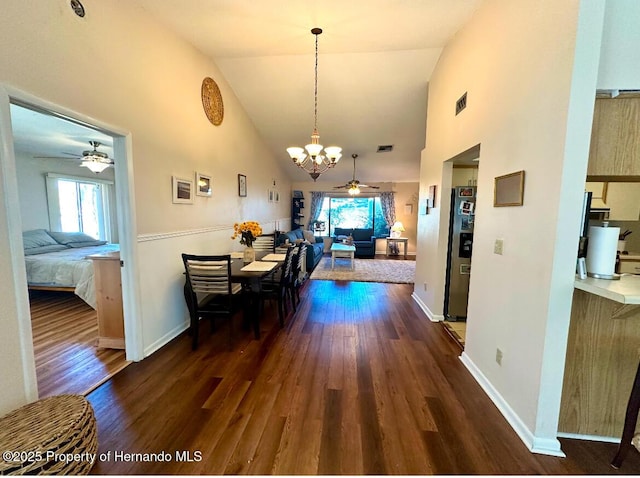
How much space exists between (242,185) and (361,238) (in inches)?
183

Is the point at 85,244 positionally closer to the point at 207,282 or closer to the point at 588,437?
the point at 207,282

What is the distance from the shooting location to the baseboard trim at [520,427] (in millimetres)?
1514

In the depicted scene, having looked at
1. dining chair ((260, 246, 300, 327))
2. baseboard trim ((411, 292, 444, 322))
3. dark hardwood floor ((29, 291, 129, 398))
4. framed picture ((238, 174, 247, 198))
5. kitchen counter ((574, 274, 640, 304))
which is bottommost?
dark hardwood floor ((29, 291, 129, 398))

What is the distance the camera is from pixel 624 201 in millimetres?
1915

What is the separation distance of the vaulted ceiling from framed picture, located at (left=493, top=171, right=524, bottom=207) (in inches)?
69.7

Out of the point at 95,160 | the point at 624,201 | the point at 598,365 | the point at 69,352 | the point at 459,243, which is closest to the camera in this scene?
the point at 598,365

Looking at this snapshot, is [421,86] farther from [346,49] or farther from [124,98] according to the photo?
[124,98]

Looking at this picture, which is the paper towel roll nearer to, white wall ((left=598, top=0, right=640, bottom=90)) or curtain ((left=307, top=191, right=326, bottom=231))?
white wall ((left=598, top=0, right=640, bottom=90))

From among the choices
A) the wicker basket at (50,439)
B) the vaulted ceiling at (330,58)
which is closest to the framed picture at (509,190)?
the vaulted ceiling at (330,58)

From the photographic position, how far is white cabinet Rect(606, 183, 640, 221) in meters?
1.88

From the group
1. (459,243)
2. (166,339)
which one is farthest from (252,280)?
(459,243)

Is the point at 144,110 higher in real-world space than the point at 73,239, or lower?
higher

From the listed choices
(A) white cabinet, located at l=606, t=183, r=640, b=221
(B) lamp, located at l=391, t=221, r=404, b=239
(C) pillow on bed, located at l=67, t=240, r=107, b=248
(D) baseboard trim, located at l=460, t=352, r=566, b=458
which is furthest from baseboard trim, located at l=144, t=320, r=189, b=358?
(B) lamp, located at l=391, t=221, r=404, b=239

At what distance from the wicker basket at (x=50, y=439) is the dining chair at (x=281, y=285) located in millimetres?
1696
